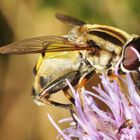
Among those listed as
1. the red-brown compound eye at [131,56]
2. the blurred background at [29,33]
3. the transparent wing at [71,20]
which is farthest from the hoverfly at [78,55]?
the blurred background at [29,33]

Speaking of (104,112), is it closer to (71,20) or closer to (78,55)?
(78,55)

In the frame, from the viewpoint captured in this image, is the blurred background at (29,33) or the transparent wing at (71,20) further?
the blurred background at (29,33)

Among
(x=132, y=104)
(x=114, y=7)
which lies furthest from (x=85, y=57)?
(x=114, y=7)

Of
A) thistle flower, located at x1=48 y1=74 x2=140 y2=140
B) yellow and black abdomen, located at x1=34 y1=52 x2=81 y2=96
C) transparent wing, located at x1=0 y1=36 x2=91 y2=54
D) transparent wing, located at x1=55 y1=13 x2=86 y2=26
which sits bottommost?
thistle flower, located at x1=48 y1=74 x2=140 y2=140

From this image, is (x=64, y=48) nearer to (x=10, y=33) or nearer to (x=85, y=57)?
(x=85, y=57)

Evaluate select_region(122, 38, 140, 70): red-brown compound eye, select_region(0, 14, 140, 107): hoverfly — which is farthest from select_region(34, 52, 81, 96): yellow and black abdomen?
select_region(122, 38, 140, 70): red-brown compound eye

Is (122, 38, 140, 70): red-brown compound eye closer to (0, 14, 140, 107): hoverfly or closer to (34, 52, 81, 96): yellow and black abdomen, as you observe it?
(0, 14, 140, 107): hoverfly

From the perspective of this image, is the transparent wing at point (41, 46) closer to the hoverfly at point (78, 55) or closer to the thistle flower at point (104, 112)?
the hoverfly at point (78, 55)

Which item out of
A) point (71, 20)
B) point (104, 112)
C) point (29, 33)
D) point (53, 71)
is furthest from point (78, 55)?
point (29, 33)
